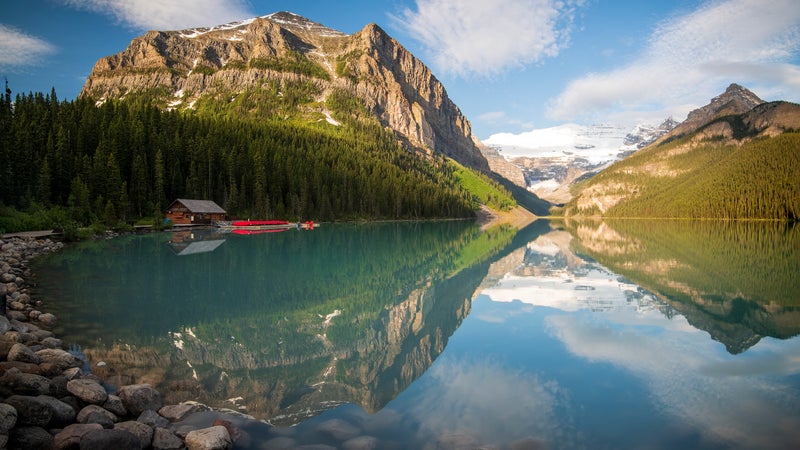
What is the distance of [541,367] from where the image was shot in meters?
11.7

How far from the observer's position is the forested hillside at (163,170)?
2163 inches

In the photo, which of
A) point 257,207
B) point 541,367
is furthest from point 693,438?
point 257,207

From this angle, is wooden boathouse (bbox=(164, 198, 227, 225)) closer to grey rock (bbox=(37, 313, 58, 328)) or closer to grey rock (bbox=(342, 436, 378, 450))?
grey rock (bbox=(37, 313, 58, 328))

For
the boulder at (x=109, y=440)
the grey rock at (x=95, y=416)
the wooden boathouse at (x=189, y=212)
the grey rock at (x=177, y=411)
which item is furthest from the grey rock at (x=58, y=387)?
the wooden boathouse at (x=189, y=212)

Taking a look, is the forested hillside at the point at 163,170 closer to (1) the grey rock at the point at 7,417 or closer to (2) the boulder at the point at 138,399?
(2) the boulder at the point at 138,399

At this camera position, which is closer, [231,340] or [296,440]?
[296,440]

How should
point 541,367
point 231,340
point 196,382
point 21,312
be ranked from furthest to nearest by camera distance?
point 21,312 < point 231,340 < point 541,367 < point 196,382

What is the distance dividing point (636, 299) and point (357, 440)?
716 inches

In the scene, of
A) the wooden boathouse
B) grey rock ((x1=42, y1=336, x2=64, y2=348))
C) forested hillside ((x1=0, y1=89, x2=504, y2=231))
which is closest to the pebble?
grey rock ((x1=42, y1=336, x2=64, y2=348))

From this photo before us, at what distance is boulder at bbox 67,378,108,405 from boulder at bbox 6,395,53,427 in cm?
95

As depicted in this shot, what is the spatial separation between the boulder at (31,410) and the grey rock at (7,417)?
0.82ft

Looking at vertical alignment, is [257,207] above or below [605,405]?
above

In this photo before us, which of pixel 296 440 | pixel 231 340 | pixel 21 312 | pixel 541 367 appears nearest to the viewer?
pixel 296 440

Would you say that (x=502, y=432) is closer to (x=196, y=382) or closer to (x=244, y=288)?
(x=196, y=382)
